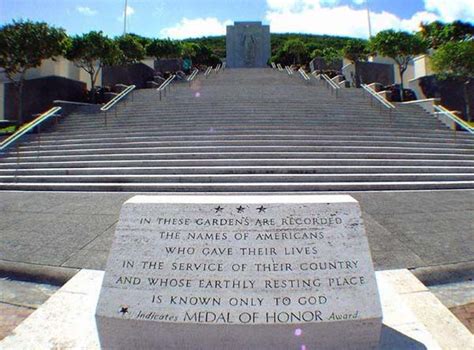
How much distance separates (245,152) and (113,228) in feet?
18.3

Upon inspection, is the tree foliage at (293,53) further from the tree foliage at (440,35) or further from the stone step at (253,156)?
the stone step at (253,156)

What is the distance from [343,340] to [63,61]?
90.1 ft

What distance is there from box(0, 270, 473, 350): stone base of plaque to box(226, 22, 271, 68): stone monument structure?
52.6 meters

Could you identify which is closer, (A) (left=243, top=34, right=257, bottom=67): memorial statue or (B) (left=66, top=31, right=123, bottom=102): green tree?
(B) (left=66, top=31, right=123, bottom=102): green tree

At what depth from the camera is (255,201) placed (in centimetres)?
275

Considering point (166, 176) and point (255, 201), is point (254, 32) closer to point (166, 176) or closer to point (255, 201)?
point (166, 176)

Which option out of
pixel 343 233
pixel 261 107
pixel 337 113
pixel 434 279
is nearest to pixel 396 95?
pixel 337 113

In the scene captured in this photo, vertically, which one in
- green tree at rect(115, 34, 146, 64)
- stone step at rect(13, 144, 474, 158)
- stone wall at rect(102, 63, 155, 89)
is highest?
green tree at rect(115, 34, 146, 64)

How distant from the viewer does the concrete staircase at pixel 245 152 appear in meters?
8.79

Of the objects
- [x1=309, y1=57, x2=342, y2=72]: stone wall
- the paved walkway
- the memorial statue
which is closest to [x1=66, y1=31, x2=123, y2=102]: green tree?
the paved walkway

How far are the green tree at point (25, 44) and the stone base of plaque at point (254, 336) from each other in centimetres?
1854

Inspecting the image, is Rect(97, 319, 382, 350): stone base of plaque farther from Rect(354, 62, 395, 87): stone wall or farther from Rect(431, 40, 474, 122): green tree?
Rect(354, 62, 395, 87): stone wall

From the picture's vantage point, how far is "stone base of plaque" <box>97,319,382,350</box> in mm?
2279

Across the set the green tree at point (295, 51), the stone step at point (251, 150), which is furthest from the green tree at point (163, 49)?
the stone step at point (251, 150)
